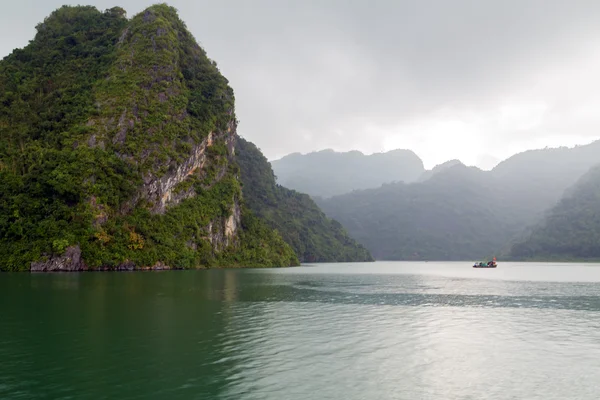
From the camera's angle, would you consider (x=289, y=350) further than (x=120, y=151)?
No

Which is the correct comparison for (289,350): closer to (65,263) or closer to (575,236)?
(65,263)

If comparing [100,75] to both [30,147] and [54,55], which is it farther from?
[30,147]

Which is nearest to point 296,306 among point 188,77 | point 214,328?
point 214,328

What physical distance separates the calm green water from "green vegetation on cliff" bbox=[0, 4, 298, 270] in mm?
45927

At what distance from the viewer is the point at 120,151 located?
284 feet

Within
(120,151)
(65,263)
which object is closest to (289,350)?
(65,263)

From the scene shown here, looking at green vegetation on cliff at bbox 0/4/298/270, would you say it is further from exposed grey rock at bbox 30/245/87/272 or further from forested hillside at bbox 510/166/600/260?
forested hillside at bbox 510/166/600/260

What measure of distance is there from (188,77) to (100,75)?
22.9 meters

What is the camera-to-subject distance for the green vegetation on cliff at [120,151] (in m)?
73.6

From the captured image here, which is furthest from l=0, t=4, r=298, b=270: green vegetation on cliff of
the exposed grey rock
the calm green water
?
the calm green water

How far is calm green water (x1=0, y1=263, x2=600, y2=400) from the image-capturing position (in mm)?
12969

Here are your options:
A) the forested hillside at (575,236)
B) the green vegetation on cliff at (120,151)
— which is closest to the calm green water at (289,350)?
the green vegetation on cliff at (120,151)

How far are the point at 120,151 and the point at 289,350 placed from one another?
259ft

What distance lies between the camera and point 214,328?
22078mm
